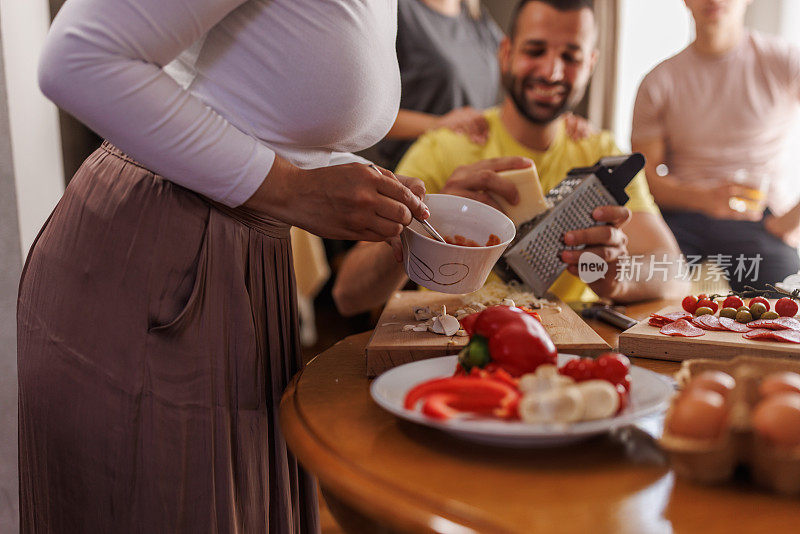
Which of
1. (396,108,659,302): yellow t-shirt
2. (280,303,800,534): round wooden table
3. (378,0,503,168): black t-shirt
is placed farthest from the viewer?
(378,0,503,168): black t-shirt

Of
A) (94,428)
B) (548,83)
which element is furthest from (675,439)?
(548,83)

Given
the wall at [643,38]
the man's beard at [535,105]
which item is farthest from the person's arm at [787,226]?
the man's beard at [535,105]

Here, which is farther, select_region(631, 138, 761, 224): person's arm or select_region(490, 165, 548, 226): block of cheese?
select_region(631, 138, 761, 224): person's arm

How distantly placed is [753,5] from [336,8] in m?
1.28

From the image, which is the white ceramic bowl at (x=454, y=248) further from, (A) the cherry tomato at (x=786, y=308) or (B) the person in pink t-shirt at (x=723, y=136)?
(B) the person in pink t-shirt at (x=723, y=136)

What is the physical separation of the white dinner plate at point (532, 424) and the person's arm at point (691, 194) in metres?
1.13

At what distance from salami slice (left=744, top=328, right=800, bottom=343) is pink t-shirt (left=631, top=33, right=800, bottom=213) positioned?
919mm

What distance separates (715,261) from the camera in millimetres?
1580

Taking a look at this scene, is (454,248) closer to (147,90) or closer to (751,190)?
(147,90)

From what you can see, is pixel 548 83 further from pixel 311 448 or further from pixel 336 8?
pixel 311 448

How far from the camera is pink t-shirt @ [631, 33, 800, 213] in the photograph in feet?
5.30

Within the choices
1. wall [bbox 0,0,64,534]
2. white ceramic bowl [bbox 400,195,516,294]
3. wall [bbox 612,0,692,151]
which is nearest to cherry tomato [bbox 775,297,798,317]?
white ceramic bowl [bbox 400,195,516,294]

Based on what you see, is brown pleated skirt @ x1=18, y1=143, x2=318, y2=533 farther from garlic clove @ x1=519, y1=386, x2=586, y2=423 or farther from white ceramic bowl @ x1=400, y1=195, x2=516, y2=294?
garlic clove @ x1=519, y1=386, x2=586, y2=423

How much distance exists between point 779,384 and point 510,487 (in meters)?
0.23
